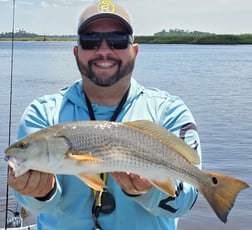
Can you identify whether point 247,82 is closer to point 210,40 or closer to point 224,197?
point 224,197

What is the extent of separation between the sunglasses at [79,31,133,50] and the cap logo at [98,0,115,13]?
0.15 meters

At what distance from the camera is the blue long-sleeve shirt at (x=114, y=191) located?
371cm

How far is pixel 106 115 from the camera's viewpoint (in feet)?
13.0

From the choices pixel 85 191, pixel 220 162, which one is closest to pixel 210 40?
pixel 220 162

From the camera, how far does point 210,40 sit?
332 feet

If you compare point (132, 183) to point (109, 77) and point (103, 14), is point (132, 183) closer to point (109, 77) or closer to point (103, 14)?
point (109, 77)

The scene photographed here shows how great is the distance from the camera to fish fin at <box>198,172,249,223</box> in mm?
3379

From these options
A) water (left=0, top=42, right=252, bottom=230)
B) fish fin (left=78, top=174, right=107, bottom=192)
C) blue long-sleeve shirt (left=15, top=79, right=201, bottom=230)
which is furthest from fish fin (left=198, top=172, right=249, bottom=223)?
water (left=0, top=42, right=252, bottom=230)

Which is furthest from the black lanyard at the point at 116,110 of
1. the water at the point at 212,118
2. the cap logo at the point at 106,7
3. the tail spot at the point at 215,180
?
the water at the point at 212,118

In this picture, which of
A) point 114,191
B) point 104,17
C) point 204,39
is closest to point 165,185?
point 114,191

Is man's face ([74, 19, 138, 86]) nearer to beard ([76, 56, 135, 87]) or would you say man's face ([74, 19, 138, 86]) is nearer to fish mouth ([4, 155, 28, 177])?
beard ([76, 56, 135, 87])

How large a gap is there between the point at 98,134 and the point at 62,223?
2.73 ft

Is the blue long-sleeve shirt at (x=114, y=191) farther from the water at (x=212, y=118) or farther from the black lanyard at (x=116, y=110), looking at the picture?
the water at (x=212, y=118)

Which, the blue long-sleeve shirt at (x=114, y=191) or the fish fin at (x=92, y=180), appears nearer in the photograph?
the fish fin at (x=92, y=180)
